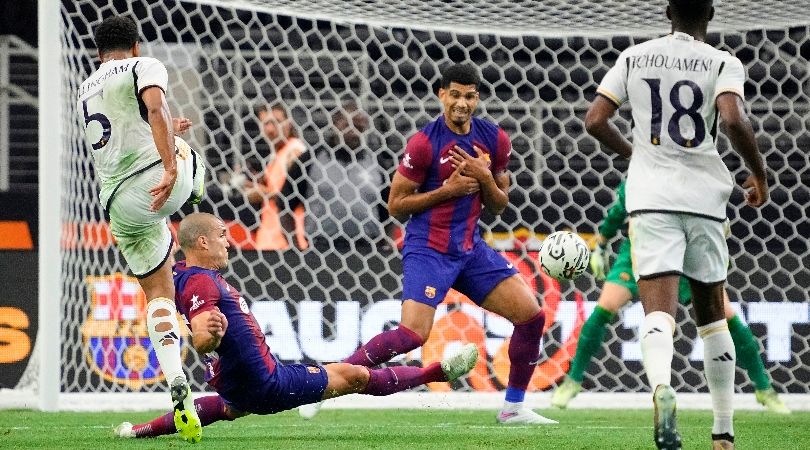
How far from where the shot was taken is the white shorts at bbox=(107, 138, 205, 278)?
232 inches

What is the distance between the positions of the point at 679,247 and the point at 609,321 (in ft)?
10.9

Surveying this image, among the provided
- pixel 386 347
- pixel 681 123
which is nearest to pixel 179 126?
pixel 386 347

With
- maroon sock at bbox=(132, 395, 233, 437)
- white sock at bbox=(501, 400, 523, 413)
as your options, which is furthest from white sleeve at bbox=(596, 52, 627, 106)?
white sock at bbox=(501, 400, 523, 413)

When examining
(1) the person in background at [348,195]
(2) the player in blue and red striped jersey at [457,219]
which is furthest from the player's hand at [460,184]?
(1) the person in background at [348,195]

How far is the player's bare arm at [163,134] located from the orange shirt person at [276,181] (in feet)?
10.1

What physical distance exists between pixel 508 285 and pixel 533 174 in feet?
9.52

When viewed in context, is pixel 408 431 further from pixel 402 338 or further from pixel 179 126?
pixel 179 126

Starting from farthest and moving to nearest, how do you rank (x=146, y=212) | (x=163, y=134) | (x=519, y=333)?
(x=519, y=333) < (x=146, y=212) < (x=163, y=134)

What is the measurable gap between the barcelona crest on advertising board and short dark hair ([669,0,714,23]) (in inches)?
187

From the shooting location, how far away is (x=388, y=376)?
5789mm

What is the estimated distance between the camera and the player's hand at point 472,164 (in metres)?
6.47

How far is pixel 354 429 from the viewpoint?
6477 millimetres

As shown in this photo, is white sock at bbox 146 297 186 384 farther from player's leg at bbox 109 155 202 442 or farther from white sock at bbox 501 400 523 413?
white sock at bbox 501 400 523 413

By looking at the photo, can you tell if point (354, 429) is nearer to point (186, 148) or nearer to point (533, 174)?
point (186, 148)
